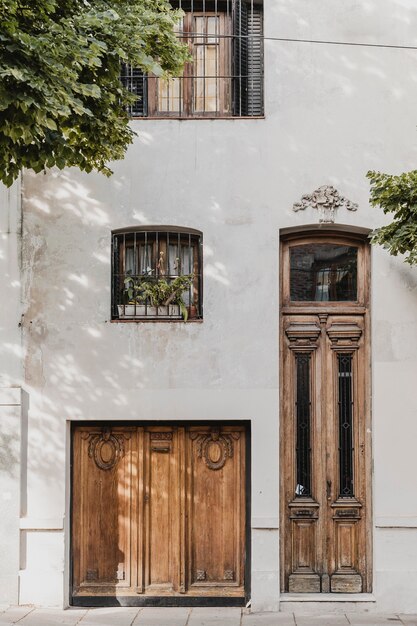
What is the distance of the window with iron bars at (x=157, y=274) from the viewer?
406 inches

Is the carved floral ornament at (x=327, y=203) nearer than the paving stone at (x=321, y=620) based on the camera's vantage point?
No

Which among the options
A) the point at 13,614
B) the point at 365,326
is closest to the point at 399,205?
the point at 365,326

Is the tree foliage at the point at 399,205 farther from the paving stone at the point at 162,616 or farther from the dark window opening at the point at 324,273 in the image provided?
the paving stone at the point at 162,616

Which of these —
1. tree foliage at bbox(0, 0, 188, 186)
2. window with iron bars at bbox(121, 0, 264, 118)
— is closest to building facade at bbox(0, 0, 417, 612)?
window with iron bars at bbox(121, 0, 264, 118)

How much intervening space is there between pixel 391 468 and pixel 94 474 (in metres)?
3.56

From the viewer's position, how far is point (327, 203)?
33.4ft

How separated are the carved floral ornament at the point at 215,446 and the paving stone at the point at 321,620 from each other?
196 cm

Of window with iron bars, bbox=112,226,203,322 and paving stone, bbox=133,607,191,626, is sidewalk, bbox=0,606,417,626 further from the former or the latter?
window with iron bars, bbox=112,226,203,322

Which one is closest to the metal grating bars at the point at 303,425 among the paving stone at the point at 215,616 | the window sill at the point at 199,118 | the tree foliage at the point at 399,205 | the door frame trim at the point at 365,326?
the door frame trim at the point at 365,326

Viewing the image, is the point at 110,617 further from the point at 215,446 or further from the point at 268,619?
the point at 215,446

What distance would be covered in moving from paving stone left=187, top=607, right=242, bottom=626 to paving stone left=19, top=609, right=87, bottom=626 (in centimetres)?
131

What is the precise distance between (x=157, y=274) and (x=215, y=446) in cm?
223

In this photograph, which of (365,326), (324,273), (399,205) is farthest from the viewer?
(324,273)

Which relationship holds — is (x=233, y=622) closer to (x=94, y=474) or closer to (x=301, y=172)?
(x=94, y=474)
